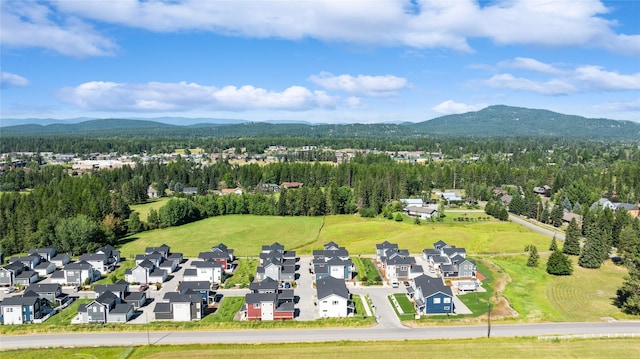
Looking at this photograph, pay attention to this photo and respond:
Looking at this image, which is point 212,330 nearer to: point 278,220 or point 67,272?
point 67,272

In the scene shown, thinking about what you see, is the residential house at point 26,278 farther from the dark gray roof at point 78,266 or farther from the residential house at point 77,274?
the dark gray roof at point 78,266

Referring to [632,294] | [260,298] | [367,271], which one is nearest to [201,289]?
[260,298]

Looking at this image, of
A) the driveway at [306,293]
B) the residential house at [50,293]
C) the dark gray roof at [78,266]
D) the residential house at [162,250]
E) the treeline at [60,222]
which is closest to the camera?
the driveway at [306,293]

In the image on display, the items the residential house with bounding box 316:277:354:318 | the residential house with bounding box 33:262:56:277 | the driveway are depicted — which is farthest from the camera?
the residential house with bounding box 33:262:56:277

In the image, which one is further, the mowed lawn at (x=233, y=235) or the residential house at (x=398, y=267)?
the mowed lawn at (x=233, y=235)

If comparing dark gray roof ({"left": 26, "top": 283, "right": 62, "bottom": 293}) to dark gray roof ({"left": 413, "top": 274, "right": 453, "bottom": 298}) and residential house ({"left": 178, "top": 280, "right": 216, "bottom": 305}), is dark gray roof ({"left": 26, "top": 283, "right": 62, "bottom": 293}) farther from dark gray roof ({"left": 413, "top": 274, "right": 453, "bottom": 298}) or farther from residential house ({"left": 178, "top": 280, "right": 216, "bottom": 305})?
dark gray roof ({"left": 413, "top": 274, "right": 453, "bottom": 298})

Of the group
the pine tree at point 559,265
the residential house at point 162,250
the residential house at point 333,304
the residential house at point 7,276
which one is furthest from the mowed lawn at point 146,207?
the pine tree at point 559,265

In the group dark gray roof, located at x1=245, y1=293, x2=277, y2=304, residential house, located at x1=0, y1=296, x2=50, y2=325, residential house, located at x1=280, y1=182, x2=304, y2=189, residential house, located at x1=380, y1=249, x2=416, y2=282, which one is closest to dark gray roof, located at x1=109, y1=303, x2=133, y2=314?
residential house, located at x1=0, y1=296, x2=50, y2=325
